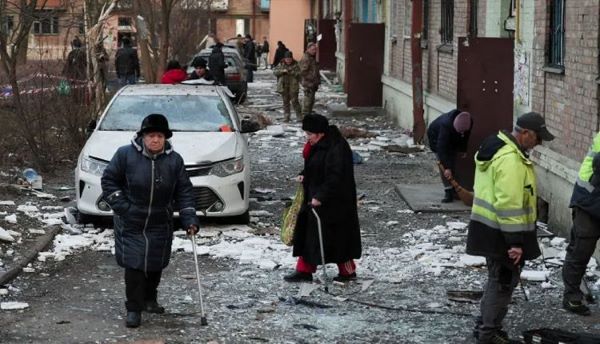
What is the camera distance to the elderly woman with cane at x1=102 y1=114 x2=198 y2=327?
789 cm

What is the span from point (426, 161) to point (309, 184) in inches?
364

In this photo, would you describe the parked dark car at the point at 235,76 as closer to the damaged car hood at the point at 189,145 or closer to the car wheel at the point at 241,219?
the damaged car hood at the point at 189,145

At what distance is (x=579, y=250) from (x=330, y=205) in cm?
210

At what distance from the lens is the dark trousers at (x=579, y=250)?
27.6 ft

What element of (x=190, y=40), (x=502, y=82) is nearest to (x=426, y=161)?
(x=502, y=82)

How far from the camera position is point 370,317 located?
330 inches

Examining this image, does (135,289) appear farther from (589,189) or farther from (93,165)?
(93,165)

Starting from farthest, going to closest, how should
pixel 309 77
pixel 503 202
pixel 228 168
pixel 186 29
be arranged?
pixel 186 29 < pixel 309 77 < pixel 228 168 < pixel 503 202

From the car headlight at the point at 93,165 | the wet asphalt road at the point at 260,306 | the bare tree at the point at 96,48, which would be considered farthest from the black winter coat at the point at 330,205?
the bare tree at the point at 96,48

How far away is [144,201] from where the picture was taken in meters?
7.91

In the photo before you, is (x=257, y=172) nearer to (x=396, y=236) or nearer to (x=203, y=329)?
(x=396, y=236)

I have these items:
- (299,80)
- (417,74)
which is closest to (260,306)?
(417,74)

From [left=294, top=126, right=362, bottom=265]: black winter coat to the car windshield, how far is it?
354 cm

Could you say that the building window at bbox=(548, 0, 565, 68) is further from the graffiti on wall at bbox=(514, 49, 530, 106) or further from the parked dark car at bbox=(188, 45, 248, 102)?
the parked dark car at bbox=(188, 45, 248, 102)
